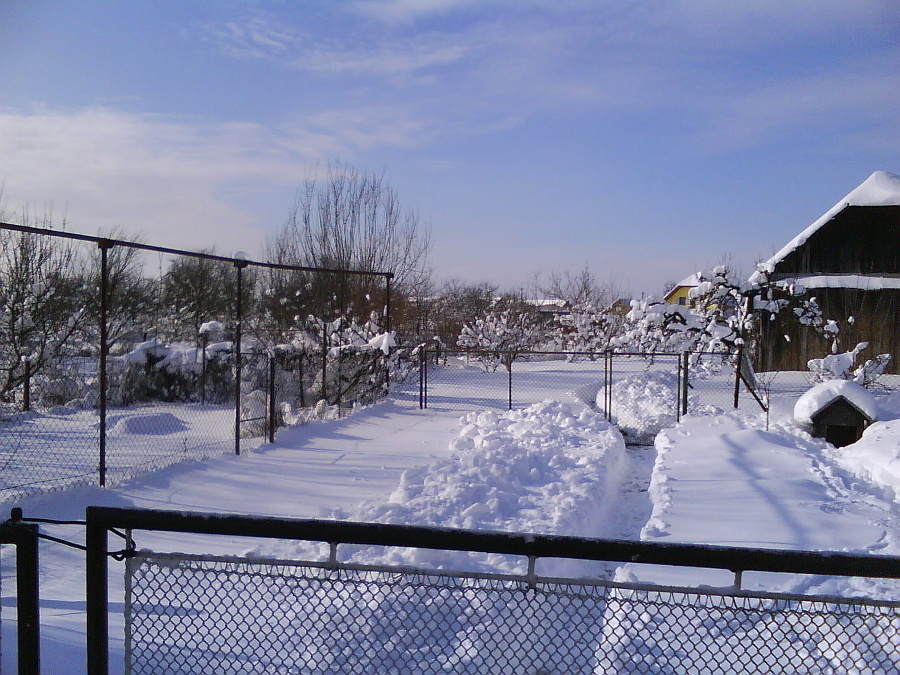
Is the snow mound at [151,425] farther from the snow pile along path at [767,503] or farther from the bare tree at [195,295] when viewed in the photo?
the snow pile along path at [767,503]

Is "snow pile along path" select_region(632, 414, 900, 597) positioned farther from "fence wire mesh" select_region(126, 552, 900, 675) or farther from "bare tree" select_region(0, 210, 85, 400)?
"bare tree" select_region(0, 210, 85, 400)

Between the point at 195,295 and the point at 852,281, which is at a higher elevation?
the point at 852,281

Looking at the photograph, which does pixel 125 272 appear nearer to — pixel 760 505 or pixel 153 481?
pixel 153 481

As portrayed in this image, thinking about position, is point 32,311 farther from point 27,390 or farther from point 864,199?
point 864,199

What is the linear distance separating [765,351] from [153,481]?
17297 millimetres

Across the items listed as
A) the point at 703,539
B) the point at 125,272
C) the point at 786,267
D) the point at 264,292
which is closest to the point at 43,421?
the point at 125,272

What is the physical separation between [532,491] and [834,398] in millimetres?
6109

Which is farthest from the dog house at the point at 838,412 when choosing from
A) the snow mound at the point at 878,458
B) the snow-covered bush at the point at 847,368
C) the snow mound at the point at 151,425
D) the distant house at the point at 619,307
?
the distant house at the point at 619,307

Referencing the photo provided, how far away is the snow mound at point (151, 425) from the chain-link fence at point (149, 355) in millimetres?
27

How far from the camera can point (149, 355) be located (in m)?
12.8

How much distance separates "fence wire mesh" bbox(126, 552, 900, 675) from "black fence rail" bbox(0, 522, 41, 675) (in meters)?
0.27

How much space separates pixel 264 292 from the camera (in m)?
17.5

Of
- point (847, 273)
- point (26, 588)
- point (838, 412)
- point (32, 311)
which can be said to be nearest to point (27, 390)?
point (32, 311)

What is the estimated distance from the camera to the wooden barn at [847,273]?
1941 cm
